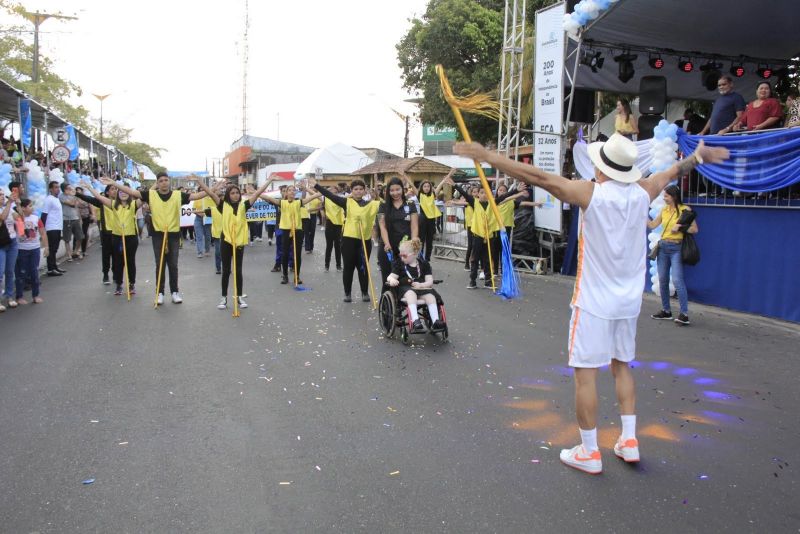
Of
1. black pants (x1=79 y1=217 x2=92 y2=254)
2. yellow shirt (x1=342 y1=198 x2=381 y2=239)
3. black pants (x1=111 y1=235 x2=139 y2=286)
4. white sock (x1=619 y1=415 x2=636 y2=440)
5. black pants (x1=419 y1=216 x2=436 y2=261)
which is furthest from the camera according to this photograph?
black pants (x1=79 y1=217 x2=92 y2=254)

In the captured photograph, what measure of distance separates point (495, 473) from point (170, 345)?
15.3ft

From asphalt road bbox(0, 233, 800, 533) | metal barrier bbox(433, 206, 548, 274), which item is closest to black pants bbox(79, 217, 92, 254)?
metal barrier bbox(433, 206, 548, 274)

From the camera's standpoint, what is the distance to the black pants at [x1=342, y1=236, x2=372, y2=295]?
32.9 ft

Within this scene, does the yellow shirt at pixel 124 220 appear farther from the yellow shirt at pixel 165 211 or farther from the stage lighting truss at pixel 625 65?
the stage lighting truss at pixel 625 65

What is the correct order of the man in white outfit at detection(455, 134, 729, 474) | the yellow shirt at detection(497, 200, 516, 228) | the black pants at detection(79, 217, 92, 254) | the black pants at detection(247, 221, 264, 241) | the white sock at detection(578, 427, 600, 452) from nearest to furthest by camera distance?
the man in white outfit at detection(455, 134, 729, 474), the white sock at detection(578, 427, 600, 452), the yellow shirt at detection(497, 200, 516, 228), the black pants at detection(79, 217, 92, 254), the black pants at detection(247, 221, 264, 241)

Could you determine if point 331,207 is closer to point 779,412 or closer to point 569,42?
point 569,42

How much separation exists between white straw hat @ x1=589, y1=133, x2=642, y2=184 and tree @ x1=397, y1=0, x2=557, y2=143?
22.3 meters

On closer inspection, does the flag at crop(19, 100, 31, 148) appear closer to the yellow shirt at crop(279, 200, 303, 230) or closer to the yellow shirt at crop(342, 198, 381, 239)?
the yellow shirt at crop(279, 200, 303, 230)

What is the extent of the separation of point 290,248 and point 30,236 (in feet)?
15.2

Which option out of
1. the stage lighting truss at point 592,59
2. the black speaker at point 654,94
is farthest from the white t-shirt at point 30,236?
the black speaker at point 654,94

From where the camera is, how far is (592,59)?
44.5 ft

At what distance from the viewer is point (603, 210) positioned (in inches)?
150

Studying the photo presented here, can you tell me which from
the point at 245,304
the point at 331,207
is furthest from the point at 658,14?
the point at 245,304

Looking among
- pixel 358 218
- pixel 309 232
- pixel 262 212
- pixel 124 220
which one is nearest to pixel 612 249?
pixel 358 218
